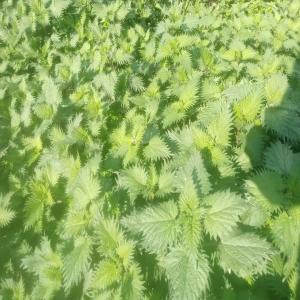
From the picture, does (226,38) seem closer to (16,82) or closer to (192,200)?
(16,82)

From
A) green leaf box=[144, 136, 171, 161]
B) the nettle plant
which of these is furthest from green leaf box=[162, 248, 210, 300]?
green leaf box=[144, 136, 171, 161]

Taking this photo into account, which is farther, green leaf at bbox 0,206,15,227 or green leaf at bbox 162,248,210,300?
green leaf at bbox 0,206,15,227

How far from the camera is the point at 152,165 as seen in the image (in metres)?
2.03

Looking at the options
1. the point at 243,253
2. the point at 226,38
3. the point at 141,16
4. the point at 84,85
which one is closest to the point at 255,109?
the point at 243,253

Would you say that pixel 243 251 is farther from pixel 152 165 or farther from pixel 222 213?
pixel 152 165

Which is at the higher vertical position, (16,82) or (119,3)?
(119,3)

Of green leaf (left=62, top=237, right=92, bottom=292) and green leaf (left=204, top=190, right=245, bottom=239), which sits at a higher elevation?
green leaf (left=204, top=190, right=245, bottom=239)

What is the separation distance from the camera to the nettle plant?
1548 millimetres

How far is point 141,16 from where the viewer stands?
15.9 ft

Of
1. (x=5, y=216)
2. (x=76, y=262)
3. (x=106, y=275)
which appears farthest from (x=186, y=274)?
(x=5, y=216)

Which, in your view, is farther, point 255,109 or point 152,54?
point 152,54

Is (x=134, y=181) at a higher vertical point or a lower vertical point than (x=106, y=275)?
higher

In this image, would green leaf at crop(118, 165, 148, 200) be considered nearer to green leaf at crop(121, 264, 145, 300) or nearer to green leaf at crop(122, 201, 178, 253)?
green leaf at crop(122, 201, 178, 253)

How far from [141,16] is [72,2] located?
96cm
